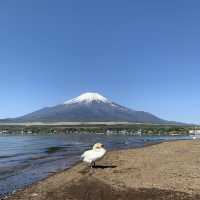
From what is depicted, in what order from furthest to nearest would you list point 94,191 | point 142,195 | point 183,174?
point 183,174 → point 94,191 → point 142,195

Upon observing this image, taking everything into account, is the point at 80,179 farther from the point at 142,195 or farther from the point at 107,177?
the point at 142,195

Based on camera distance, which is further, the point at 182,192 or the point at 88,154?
the point at 88,154

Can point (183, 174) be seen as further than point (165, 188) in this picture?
Yes

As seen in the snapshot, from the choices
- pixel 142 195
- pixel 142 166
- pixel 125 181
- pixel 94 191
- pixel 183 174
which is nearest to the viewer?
pixel 142 195

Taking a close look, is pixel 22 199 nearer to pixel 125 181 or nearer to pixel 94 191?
pixel 94 191

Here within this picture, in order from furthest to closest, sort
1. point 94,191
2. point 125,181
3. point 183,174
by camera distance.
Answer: point 183,174 < point 125,181 < point 94,191

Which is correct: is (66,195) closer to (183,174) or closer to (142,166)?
(183,174)

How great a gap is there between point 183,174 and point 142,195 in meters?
4.62

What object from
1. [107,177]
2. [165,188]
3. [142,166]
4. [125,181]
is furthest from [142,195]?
[142,166]

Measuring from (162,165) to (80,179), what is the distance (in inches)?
226

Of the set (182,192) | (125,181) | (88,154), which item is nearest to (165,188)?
(182,192)

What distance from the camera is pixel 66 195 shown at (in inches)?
606

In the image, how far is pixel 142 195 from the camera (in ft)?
49.1

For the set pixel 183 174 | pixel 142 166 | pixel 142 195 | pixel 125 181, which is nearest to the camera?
pixel 142 195
